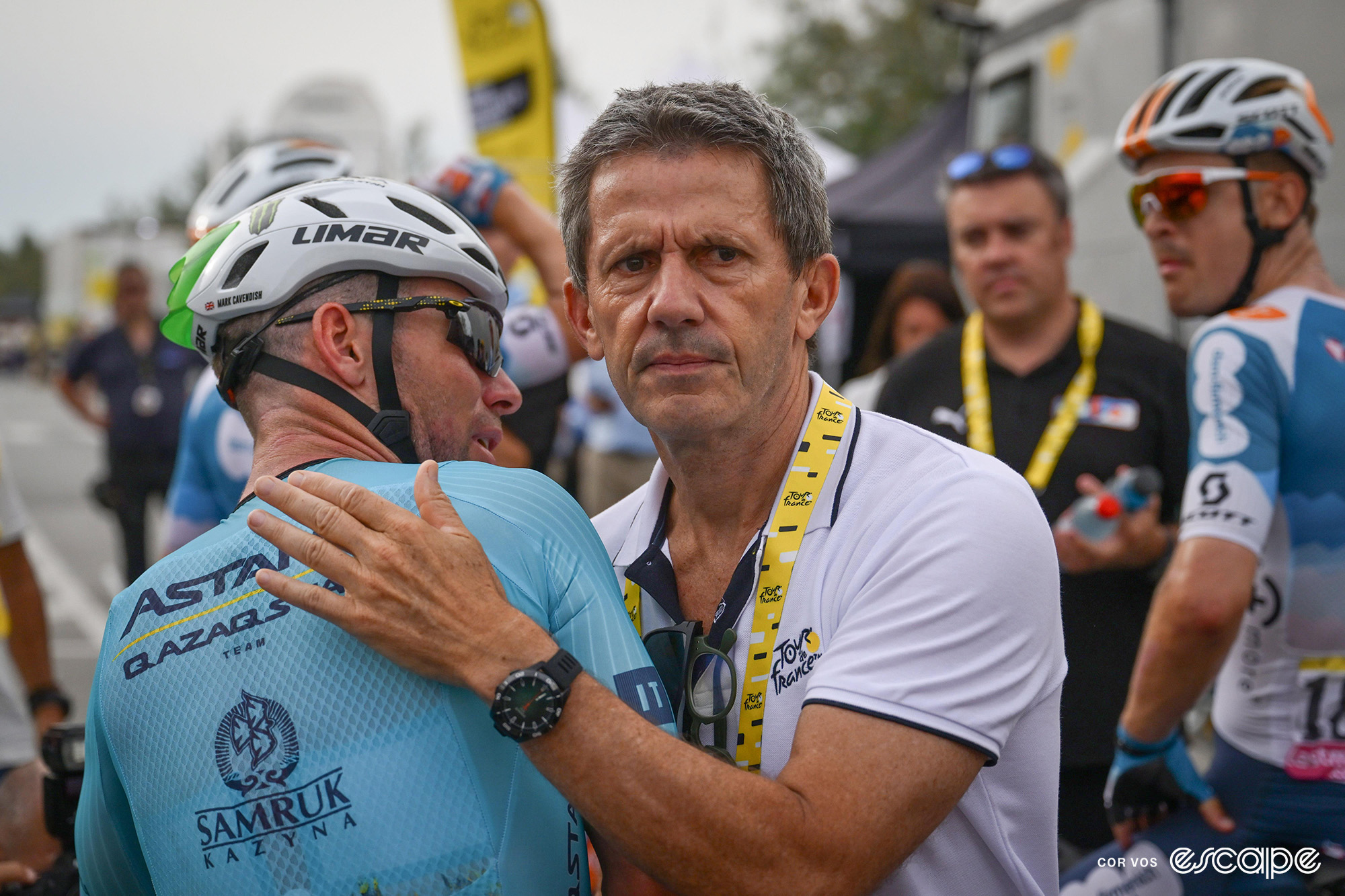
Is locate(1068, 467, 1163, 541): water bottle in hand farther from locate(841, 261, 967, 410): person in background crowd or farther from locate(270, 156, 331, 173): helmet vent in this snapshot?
locate(270, 156, 331, 173): helmet vent

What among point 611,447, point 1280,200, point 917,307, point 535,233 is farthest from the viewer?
point 611,447

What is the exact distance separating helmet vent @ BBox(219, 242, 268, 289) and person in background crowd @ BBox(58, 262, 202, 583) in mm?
7376

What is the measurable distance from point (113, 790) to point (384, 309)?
1.08 meters

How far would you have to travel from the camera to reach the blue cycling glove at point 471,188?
4352 millimetres

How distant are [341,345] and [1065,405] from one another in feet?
8.81

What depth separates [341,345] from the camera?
2.16 meters

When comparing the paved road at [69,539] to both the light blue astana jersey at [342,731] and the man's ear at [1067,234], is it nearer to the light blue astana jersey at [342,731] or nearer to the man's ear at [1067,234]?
the light blue astana jersey at [342,731]

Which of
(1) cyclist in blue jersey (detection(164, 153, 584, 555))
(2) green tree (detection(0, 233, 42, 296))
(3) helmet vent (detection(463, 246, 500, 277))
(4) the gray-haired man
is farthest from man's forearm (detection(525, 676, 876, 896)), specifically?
(2) green tree (detection(0, 233, 42, 296))

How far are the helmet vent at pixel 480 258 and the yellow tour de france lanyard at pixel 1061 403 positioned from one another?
213cm

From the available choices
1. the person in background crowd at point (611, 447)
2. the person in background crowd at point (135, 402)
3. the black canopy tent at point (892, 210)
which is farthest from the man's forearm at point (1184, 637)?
the black canopy tent at point (892, 210)

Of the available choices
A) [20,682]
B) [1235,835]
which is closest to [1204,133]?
[1235,835]

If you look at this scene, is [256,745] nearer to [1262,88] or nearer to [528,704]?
[528,704]

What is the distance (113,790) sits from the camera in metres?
2.11

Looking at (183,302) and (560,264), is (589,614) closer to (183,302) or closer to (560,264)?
(183,302)
